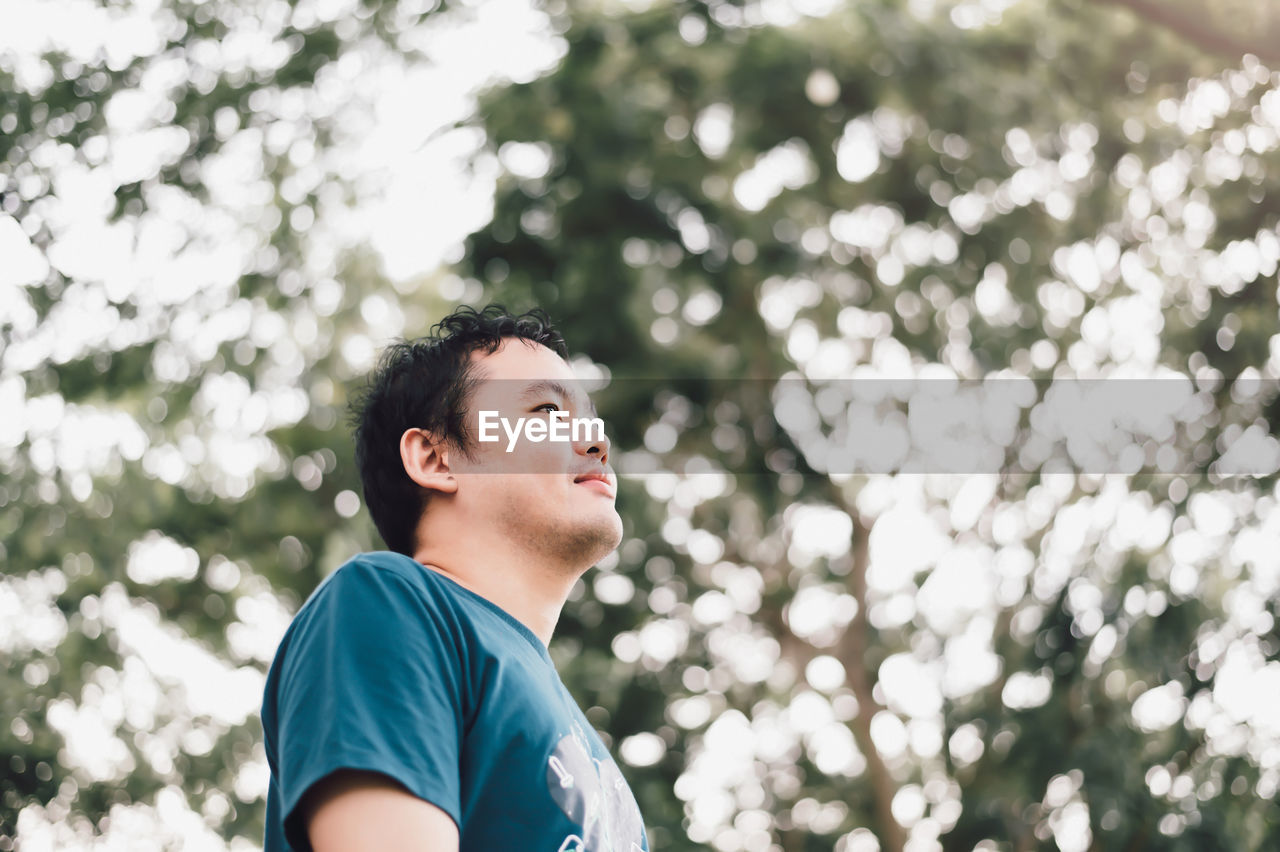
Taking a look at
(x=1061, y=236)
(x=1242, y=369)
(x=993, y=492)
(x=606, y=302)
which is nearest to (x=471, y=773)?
(x=606, y=302)

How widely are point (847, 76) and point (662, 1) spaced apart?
99 cm

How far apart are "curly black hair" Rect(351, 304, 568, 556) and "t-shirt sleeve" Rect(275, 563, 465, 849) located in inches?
15.4

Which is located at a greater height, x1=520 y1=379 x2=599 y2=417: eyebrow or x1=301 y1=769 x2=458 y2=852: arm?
x1=301 y1=769 x2=458 y2=852: arm

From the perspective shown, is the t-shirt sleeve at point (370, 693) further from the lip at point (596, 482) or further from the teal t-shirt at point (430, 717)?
the lip at point (596, 482)

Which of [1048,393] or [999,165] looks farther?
[1048,393]

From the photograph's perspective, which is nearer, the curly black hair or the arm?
the arm

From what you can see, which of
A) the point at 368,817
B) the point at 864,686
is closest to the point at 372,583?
the point at 368,817

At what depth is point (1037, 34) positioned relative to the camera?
18.9 ft

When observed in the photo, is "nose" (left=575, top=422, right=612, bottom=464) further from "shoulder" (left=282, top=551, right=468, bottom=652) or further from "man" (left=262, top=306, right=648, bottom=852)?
"shoulder" (left=282, top=551, right=468, bottom=652)

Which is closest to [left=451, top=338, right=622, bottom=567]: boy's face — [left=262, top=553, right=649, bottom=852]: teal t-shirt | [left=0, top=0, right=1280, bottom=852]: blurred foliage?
[left=262, top=553, right=649, bottom=852]: teal t-shirt

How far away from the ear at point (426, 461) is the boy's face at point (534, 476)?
2cm

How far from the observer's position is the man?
3.66 ft

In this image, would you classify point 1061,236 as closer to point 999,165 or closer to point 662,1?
point 999,165

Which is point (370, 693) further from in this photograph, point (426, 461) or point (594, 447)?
point (594, 447)
